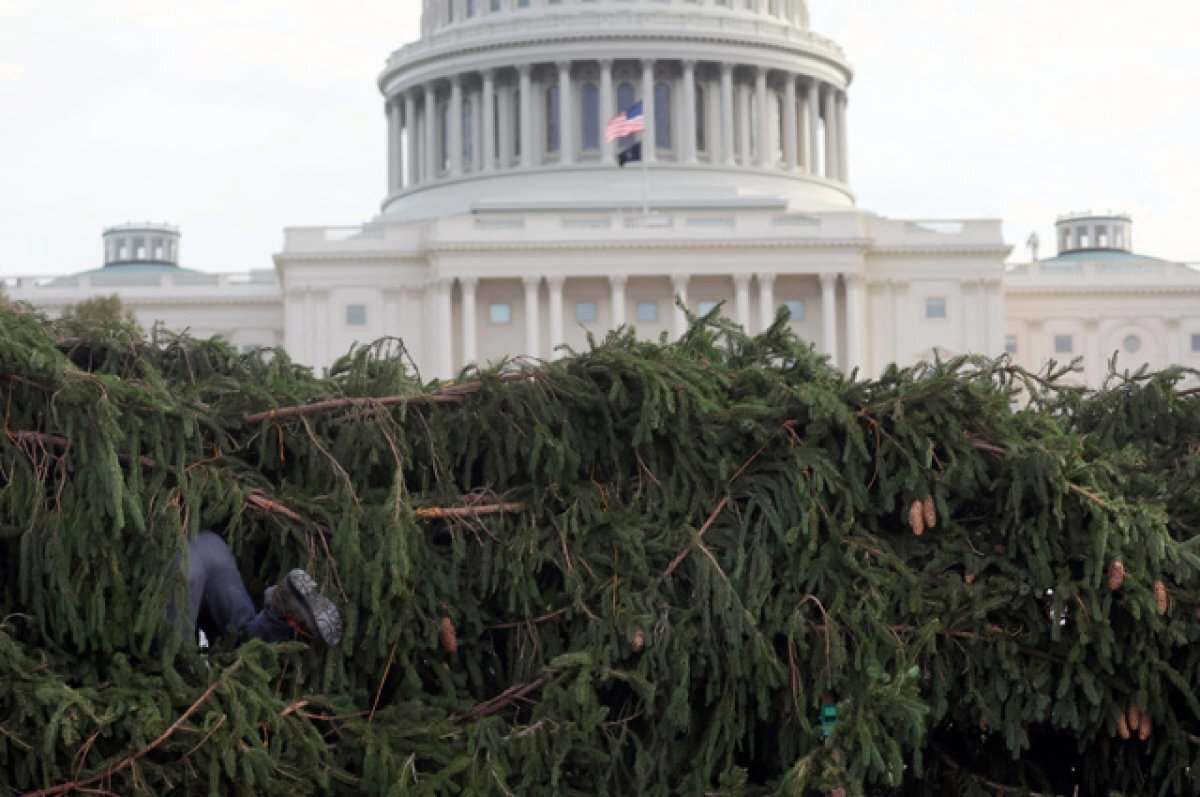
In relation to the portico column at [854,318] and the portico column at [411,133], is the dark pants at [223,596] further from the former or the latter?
the portico column at [411,133]

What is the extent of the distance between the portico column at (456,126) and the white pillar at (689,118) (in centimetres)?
999

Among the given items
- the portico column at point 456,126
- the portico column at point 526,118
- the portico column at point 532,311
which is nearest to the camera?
the portico column at point 532,311

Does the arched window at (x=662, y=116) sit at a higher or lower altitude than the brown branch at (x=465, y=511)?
higher

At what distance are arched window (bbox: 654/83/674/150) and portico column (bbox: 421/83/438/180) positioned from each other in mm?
10142

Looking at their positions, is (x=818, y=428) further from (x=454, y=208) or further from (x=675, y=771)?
(x=454, y=208)

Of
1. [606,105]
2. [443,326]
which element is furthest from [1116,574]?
[606,105]

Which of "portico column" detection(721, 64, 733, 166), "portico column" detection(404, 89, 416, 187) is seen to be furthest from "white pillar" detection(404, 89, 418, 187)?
"portico column" detection(721, 64, 733, 166)

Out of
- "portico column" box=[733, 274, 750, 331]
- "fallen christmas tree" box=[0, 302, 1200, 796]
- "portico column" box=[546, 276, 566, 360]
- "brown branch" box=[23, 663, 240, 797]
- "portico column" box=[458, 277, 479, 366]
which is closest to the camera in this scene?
"brown branch" box=[23, 663, 240, 797]

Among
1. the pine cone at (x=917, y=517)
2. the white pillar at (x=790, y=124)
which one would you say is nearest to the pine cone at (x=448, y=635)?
the pine cone at (x=917, y=517)

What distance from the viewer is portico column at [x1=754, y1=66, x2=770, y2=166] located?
111188mm

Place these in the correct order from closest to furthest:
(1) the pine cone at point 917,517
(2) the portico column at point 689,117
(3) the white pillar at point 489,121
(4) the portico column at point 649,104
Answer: (1) the pine cone at point 917,517
(4) the portico column at point 649,104
(2) the portico column at point 689,117
(3) the white pillar at point 489,121

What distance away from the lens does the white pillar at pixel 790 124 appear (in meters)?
113

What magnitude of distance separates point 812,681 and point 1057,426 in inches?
80.4

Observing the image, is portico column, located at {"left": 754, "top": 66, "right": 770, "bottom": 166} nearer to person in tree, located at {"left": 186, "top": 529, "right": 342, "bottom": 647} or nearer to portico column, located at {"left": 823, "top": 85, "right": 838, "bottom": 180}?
portico column, located at {"left": 823, "top": 85, "right": 838, "bottom": 180}
